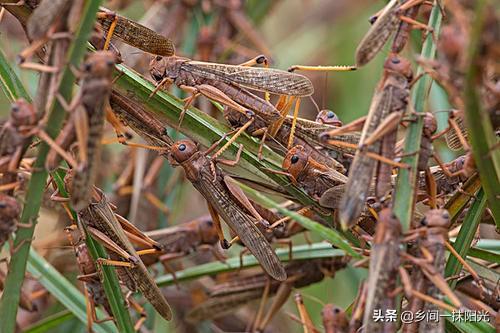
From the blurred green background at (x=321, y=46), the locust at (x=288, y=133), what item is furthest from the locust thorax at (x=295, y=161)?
the blurred green background at (x=321, y=46)

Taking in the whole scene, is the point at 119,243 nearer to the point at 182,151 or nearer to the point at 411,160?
the point at 182,151

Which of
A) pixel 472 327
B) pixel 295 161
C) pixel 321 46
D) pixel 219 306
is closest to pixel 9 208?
pixel 295 161

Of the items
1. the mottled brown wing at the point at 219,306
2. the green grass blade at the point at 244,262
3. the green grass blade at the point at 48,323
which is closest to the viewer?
the green grass blade at the point at 48,323

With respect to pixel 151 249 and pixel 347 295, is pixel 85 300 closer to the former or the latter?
pixel 151 249

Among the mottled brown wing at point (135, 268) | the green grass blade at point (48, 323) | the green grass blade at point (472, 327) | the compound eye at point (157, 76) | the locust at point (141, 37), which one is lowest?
the green grass blade at point (48, 323)

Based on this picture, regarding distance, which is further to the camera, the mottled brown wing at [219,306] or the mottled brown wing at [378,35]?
the mottled brown wing at [219,306]

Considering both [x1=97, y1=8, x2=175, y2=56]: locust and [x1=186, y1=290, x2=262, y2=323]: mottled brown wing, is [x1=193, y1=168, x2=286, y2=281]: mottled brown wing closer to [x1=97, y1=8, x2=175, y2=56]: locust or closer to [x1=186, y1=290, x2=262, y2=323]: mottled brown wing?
[x1=97, y1=8, x2=175, y2=56]: locust

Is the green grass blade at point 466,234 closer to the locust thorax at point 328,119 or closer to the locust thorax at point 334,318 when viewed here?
the locust thorax at point 334,318

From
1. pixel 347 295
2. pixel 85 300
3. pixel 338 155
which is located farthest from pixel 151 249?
pixel 347 295
